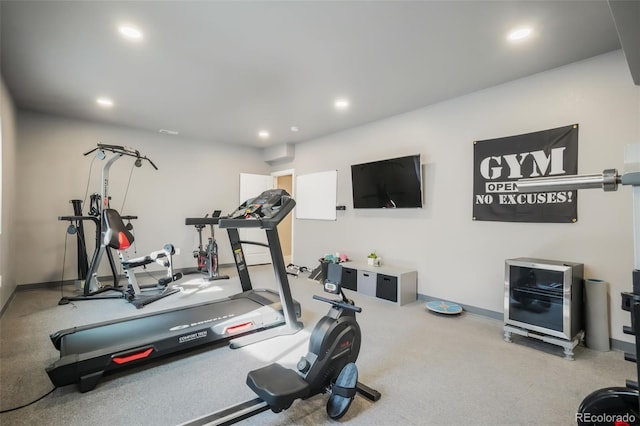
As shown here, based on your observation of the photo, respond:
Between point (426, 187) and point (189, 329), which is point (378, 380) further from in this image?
point (426, 187)

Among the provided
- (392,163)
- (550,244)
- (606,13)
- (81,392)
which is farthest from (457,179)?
(81,392)

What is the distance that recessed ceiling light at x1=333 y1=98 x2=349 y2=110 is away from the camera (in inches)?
155

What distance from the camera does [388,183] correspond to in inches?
175

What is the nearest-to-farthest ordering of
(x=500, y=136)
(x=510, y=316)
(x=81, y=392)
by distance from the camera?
(x=81, y=392)
(x=510, y=316)
(x=500, y=136)

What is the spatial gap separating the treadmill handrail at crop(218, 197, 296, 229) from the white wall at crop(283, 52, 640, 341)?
2.26 m

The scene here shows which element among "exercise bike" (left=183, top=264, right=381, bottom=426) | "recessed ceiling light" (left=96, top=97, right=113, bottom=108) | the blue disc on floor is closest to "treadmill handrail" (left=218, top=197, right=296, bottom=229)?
"exercise bike" (left=183, top=264, right=381, bottom=426)

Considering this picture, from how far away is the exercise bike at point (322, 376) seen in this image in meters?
1.58

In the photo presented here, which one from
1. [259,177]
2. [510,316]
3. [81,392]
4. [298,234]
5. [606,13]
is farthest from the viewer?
[259,177]

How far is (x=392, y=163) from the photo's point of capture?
4.34 meters

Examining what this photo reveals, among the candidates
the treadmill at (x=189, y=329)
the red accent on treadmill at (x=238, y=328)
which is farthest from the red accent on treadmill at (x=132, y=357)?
the red accent on treadmill at (x=238, y=328)

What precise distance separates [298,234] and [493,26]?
15.9ft

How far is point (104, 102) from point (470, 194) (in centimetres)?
504

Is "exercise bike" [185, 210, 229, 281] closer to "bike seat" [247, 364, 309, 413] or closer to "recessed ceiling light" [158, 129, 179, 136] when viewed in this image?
"recessed ceiling light" [158, 129, 179, 136]

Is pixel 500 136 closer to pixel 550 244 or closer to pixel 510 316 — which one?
pixel 550 244
